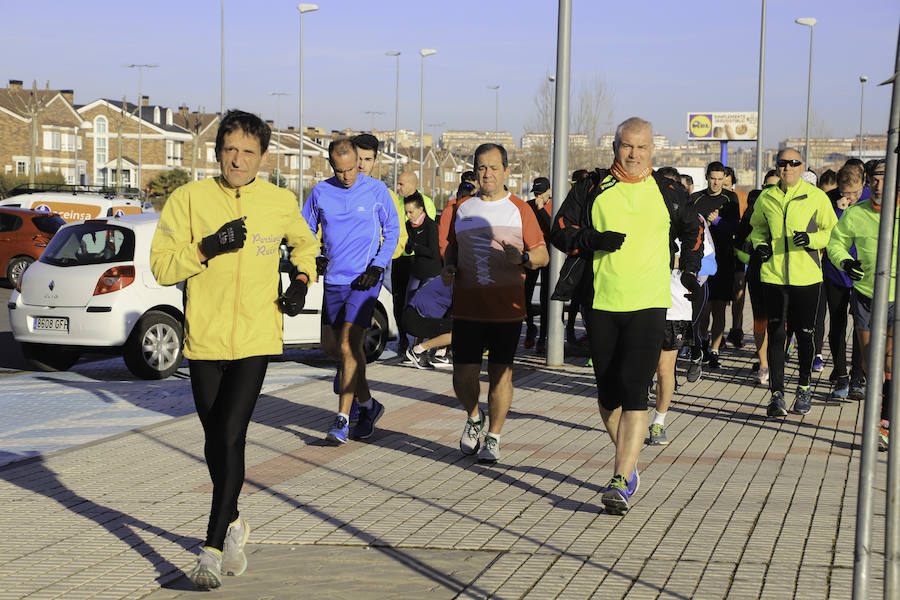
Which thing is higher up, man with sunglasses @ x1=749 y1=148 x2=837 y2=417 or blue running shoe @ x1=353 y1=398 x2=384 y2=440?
man with sunglasses @ x1=749 y1=148 x2=837 y2=417

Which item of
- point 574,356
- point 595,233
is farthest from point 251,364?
point 574,356

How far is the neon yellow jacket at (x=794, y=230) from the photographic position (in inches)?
378

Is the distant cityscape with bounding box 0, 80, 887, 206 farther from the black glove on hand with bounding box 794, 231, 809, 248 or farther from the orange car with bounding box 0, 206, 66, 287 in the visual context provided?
the black glove on hand with bounding box 794, 231, 809, 248

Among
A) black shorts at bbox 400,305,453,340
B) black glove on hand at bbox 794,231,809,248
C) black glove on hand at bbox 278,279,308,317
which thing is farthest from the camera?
black shorts at bbox 400,305,453,340

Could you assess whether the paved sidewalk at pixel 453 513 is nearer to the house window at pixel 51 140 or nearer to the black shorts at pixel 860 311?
the black shorts at pixel 860 311

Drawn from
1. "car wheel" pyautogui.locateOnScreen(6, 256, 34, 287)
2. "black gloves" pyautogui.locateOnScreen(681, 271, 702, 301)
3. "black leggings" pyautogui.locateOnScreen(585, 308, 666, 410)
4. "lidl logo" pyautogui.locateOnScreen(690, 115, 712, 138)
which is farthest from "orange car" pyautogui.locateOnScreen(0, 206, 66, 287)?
"lidl logo" pyautogui.locateOnScreen(690, 115, 712, 138)

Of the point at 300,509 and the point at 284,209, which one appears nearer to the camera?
the point at 284,209

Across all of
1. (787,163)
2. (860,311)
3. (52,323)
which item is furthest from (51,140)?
(860,311)

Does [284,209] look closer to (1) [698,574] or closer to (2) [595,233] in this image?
(2) [595,233]

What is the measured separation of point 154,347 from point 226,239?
7079 mm

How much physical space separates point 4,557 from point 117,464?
2.09m

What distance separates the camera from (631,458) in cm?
633

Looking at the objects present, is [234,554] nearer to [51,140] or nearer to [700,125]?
[700,125]

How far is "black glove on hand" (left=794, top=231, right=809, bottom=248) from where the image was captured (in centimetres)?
949
